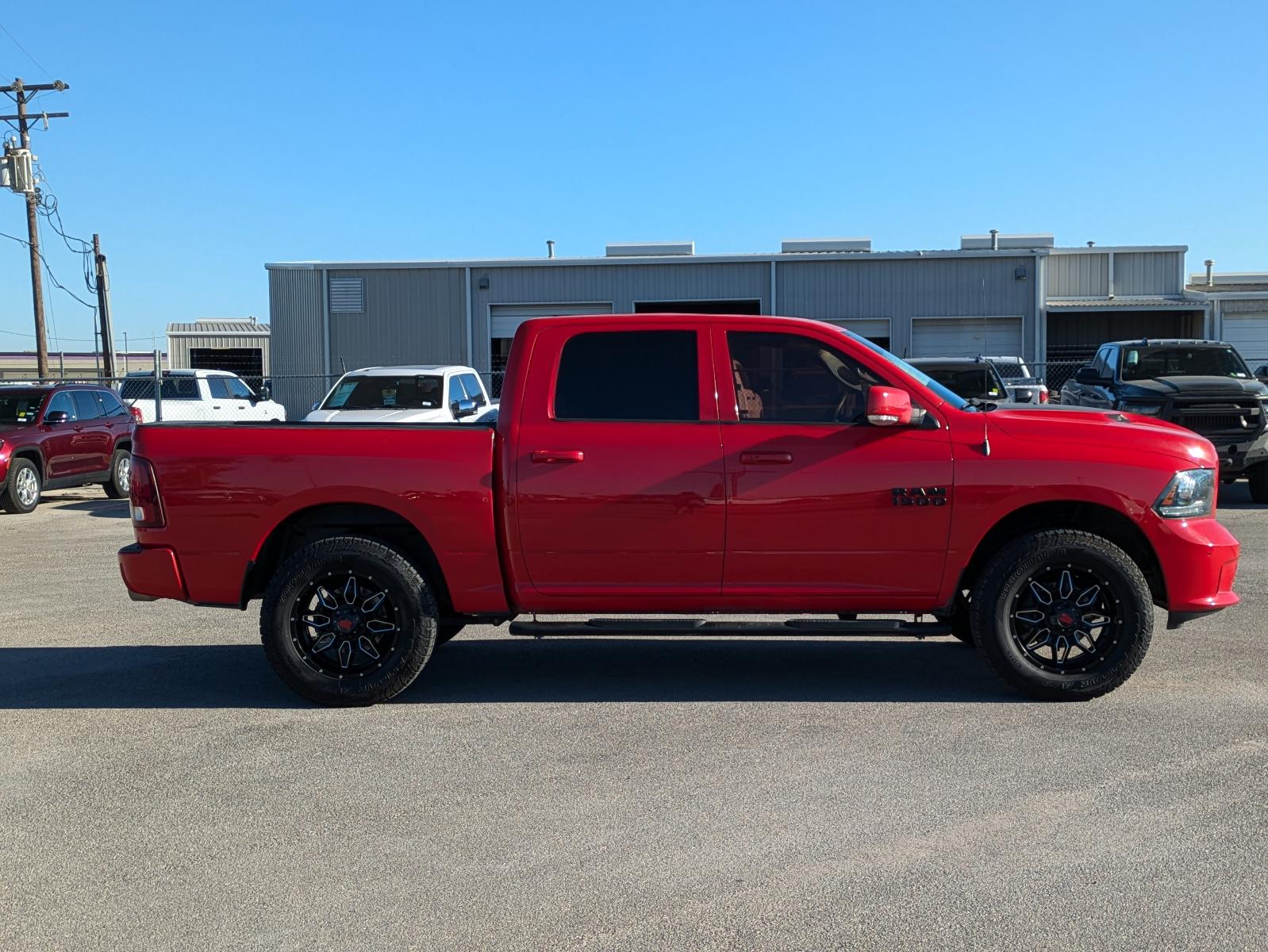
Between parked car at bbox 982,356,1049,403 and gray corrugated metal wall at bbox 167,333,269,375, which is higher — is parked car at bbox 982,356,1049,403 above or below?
below

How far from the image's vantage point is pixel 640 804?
16.2 feet

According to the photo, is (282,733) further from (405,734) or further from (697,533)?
(697,533)

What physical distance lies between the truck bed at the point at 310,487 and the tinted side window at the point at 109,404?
13404mm

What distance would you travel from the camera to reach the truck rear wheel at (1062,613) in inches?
244

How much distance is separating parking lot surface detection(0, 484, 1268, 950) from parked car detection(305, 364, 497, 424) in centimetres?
916

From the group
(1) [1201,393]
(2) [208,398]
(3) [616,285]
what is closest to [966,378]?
(1) [1201,393]

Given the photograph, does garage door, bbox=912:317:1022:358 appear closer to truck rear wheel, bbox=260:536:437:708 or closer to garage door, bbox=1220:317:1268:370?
garage door, bbox=1220:317:1268:370

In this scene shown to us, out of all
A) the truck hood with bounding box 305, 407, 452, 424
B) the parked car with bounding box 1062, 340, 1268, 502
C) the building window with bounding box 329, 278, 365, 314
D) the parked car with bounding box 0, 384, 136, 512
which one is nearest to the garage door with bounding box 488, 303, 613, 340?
the building window with bounding box 329, 278, 365, 314

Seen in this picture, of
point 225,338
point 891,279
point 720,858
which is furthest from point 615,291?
point 720,858

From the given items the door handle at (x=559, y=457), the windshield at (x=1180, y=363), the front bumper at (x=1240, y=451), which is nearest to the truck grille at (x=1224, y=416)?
the front bumper at (x=1240, y=451)

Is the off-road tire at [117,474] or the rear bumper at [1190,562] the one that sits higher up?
the rear bumper at [1190,562]

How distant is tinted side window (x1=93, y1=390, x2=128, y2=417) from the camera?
61.7 ft

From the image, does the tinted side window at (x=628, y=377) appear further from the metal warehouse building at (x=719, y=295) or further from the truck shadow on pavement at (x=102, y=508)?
the metal warehouse building at (x=719, y=295)

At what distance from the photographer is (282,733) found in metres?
6.05
